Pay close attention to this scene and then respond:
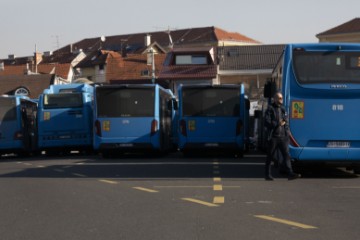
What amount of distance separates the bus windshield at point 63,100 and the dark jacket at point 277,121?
1647 centimetres

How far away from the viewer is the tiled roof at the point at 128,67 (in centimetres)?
8706

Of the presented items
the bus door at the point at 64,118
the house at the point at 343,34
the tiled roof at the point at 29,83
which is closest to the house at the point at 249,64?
the house at the point at 343,34

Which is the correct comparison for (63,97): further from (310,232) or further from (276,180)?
(310,232)

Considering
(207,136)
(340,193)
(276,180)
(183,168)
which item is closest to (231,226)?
(340,193)

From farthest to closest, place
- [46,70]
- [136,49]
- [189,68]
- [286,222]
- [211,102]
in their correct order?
[136,49] < [46,70] < [189,68] < [211,102] < [286,222]

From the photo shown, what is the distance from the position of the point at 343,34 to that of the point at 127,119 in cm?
5805

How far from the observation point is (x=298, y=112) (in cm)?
1561

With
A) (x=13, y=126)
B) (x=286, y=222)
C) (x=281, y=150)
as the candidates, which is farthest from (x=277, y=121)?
(x=13, y=126)

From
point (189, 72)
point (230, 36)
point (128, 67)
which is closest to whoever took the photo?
point (189, 72)

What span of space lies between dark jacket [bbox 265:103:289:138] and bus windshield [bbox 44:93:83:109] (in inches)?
649

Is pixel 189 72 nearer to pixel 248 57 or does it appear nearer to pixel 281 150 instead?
pixel 248 57

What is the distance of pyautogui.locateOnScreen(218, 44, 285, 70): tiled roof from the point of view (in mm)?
73562

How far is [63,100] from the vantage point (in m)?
30.4

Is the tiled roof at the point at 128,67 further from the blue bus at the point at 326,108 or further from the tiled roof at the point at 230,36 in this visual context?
the blue bus at the point at 326,108
